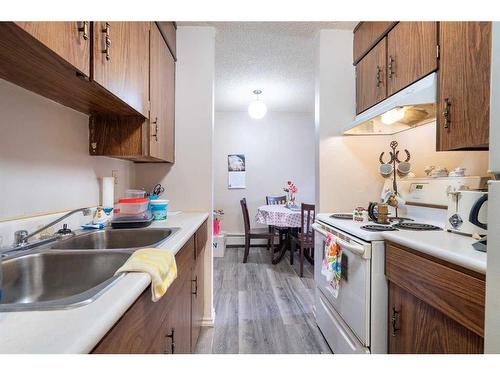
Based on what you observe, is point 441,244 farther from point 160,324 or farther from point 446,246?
point 160,324

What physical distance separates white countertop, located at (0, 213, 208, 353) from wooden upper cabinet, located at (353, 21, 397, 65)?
2.23 metres

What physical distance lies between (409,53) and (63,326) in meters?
2.06

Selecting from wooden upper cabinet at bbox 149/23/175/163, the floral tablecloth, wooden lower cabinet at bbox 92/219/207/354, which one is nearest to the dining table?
the floral tablecloth

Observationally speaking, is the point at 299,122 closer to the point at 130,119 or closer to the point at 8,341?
the point at 130,119

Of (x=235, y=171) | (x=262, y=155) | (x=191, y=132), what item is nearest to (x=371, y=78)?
(x=191, y=132)

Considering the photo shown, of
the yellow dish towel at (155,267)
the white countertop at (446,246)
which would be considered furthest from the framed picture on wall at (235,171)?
the yellow dish towel at (155,267)

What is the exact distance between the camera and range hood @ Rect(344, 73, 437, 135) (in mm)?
1360

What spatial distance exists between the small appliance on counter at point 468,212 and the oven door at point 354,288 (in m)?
0.42

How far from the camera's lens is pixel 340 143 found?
87.0 inches

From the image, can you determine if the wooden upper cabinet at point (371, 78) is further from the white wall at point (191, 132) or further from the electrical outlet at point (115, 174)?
the electrical outlet at point (115, 174)
